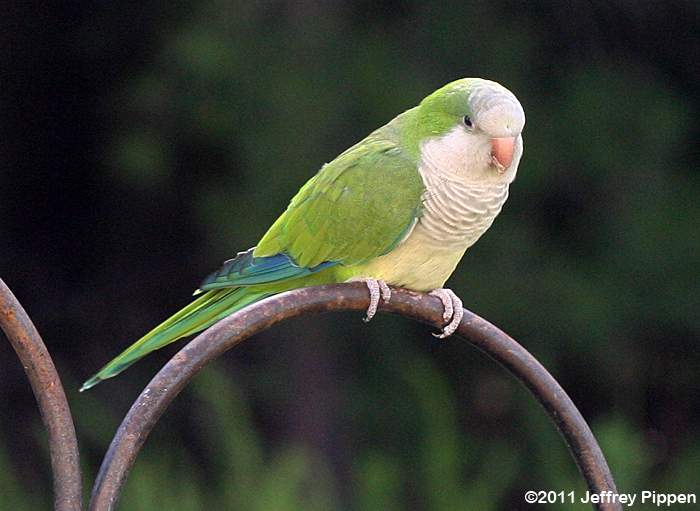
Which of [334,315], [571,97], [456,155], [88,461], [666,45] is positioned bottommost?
[88,461]

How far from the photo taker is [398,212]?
191cm

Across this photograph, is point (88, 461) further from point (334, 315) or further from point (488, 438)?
point (488, 438)

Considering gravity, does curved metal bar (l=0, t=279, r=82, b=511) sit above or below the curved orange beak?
below

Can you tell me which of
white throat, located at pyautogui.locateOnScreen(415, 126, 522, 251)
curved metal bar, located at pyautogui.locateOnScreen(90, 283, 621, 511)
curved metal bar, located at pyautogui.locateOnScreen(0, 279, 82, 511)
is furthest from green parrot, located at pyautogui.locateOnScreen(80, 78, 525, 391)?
curved metal bar, located at pyautogui.locateOnScreen(0, 279, 82, 511)

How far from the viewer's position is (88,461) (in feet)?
10.5

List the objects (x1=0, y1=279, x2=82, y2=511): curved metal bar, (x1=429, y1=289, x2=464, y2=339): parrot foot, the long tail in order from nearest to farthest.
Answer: (x1=0, y1=279, x2=82, y2=511): curved metal bar < (x1=429, y1=289, x2=464, y2=339): parrot foot < the long tail

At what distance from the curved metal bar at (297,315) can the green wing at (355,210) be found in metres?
0.24

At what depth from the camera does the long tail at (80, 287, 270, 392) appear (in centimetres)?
172

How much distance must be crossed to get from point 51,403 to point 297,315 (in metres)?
0.34

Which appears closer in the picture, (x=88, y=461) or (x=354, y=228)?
(x=354, y=228)

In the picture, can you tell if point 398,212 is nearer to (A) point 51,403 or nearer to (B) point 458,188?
(B) point 458,188

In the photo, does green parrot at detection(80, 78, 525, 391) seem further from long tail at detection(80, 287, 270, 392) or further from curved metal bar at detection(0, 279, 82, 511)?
curved metal bar at detection(0, 279, 82, 511)

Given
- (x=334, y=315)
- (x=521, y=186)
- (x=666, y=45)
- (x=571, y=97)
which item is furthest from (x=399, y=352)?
(x=666, y=45)

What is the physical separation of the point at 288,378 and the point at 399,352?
0.37 meters
